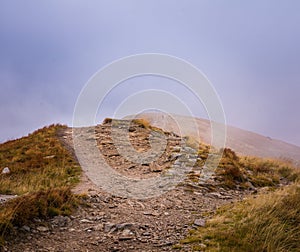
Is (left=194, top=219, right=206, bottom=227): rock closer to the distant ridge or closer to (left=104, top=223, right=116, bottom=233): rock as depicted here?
(left=104, top=223, right=116, bottom=233): rock

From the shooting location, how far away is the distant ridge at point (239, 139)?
24.5 m

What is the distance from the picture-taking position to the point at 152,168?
14.8 meters

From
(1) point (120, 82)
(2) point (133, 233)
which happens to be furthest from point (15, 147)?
(2) point (133, 233)

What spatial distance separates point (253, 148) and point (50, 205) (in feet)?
75.8

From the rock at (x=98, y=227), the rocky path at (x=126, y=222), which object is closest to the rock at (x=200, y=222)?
the rocky path at (x=126, y=222)

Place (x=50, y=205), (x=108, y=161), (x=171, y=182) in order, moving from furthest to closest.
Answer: (x=108, y=161) → (x=171, y=182) → (x=50, y=205)

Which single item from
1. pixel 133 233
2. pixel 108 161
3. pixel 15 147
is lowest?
pixel 133 233

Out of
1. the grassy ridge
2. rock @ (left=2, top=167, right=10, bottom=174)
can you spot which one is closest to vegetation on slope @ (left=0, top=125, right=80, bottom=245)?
the grassy ridge

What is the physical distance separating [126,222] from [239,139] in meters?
24.3

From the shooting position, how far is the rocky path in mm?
6223

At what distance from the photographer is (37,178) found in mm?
12930

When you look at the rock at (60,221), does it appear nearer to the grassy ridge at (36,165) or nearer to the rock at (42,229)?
the rock at (42,229)

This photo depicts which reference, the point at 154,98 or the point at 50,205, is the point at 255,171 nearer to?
the point at 154,98

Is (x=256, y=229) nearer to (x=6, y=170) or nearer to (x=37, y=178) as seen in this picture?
(x=37, y=178)
